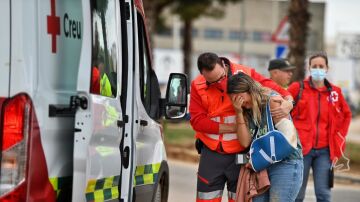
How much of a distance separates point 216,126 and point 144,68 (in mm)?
838

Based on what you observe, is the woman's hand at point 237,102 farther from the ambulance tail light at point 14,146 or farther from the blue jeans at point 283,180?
the ambulance tail light at point 14,146

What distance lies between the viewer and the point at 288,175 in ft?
19.1

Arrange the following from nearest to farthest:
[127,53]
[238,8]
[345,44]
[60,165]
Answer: [60,165] → [127,53] → [345,44] → [238,8]

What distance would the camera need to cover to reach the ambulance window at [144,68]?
6.45 meters

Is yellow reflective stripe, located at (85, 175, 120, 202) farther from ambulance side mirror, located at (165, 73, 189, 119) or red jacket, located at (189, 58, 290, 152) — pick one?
ambulance side mirror, located at (165, 73, 189, 119)

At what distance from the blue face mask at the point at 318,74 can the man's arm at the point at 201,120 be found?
2203 millimetres

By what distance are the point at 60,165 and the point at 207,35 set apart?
76.0 meters

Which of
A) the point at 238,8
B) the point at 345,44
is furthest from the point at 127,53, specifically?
the point at 238,8

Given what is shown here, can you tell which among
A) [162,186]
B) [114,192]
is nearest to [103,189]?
[114,192]

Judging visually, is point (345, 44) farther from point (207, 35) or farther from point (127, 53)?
point (207, 35)

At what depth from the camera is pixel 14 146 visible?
170 inches

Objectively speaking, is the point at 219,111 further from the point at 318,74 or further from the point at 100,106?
the point at 318,74

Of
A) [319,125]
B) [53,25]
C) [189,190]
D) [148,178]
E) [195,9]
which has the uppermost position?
[195,9]

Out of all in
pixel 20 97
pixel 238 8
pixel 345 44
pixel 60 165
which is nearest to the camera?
pixel 20 97
